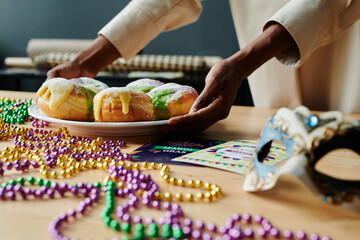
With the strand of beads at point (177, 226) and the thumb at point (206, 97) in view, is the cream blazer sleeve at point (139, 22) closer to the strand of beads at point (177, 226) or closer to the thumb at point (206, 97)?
the thumb at point (206, 97)

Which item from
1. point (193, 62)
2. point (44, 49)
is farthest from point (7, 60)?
point (193, 62)

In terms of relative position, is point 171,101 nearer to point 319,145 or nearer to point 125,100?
point 125,100

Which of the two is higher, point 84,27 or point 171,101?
point 84,27

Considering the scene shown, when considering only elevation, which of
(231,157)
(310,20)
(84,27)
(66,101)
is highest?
(84,27)

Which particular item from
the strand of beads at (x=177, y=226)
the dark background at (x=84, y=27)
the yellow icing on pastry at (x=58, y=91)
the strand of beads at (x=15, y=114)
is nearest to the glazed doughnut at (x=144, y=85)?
the yellow icing on pastry at (x=58, y=91)

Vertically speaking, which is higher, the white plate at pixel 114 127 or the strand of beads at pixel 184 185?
the white plate at pixel 114 127

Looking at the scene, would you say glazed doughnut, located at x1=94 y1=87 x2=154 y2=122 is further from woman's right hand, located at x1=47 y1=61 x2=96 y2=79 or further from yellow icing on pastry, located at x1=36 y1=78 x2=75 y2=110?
woman's right hand, located at x1=47 y1=61 x2=96 y2=79

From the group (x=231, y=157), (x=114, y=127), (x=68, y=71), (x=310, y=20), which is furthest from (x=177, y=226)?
(x=68, y=71)
